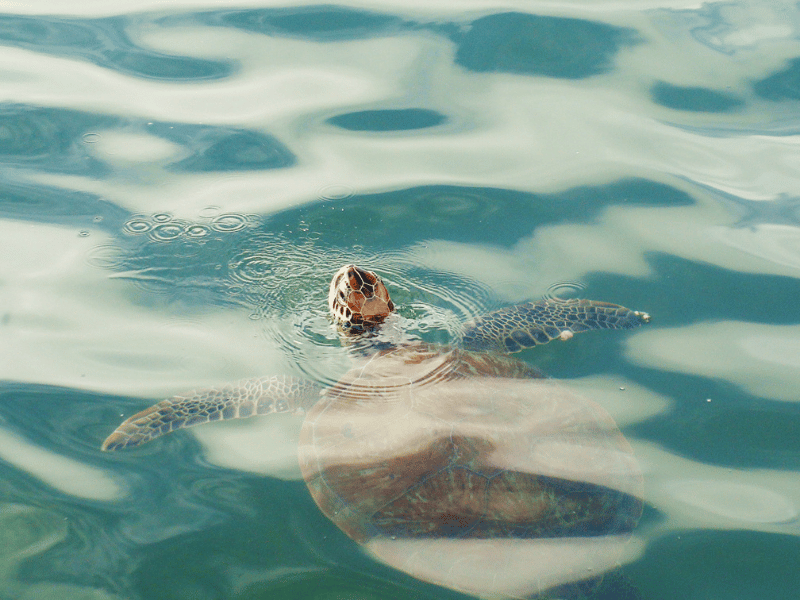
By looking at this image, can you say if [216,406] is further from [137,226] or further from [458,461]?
[137,226]

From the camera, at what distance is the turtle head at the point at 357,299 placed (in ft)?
14.6

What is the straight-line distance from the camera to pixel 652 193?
5625mm

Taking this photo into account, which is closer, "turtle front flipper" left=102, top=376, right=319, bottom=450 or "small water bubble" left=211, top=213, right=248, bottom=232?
"turtle front flipper" left=102, top=376, right=319, bottom=450

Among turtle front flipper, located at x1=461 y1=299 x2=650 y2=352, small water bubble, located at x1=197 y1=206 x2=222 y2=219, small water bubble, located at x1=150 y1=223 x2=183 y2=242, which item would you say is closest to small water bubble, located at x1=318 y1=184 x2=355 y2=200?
small water bubble, located at x1=197 y1=206 x2=222 y2=219

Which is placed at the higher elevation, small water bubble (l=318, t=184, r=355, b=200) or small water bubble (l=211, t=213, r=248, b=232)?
small water bubble (l=318, t=184, r=355, b=200)

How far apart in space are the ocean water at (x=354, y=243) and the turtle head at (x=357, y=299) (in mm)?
195

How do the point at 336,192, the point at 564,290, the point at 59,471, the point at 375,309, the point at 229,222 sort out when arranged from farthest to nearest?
1. the point at 336,192
2. the point at 229,222
3. the point at 564,290
4. the point at 375,309
5. the point at 59,471

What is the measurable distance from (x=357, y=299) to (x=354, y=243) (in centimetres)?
84

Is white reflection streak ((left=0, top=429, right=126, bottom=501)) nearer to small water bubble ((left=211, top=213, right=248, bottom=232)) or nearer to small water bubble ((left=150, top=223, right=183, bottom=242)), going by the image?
small water bubble ((left=150, top=223, right=183, bottom=242))

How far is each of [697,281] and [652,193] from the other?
114cm

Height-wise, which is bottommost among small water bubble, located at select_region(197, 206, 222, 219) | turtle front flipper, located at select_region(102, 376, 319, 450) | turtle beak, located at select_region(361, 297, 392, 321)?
turtle front flipper, located at select_region(102, 376, 319, 450)

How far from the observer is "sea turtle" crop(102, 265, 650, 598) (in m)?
3.02

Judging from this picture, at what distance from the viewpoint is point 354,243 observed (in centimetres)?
515

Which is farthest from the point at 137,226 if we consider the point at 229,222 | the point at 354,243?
the point at 354,243
